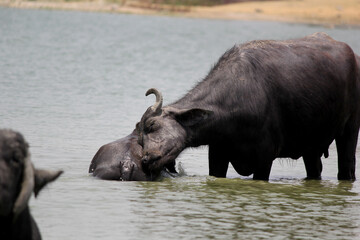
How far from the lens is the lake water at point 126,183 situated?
891cm

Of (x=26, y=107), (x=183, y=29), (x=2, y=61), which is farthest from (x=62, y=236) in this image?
(x=183, y=29)

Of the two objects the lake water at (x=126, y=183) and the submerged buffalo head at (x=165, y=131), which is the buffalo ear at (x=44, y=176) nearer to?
the lake water at (x=126, y=183)

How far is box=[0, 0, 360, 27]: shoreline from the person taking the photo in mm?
69188

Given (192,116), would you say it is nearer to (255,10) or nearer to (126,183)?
(126,183)

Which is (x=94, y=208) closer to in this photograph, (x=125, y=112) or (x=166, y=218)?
(x=166, y=218)

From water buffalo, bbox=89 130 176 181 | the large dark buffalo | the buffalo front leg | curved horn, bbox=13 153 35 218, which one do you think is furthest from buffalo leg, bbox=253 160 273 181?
curved horn, bbox=13 153 35 218

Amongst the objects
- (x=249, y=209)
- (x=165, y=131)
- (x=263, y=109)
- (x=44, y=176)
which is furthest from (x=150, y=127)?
(x=44, y=176)

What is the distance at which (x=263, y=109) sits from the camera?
11195 millimetres

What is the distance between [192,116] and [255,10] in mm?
63378

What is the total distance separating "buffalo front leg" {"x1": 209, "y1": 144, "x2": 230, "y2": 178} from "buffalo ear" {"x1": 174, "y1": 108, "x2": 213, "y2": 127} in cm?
55

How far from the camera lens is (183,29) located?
60.0 m

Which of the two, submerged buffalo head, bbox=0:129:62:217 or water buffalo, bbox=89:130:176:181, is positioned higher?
submerged buffalo head, bbox=0:129:62:217

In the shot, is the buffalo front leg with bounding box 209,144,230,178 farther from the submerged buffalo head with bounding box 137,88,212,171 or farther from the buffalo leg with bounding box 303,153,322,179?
the buffalo leg with bounding box 303,153,322,179

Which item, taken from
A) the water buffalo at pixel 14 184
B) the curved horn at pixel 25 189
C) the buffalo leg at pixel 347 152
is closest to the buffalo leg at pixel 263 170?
the buffalo leg at pixel 347 152
